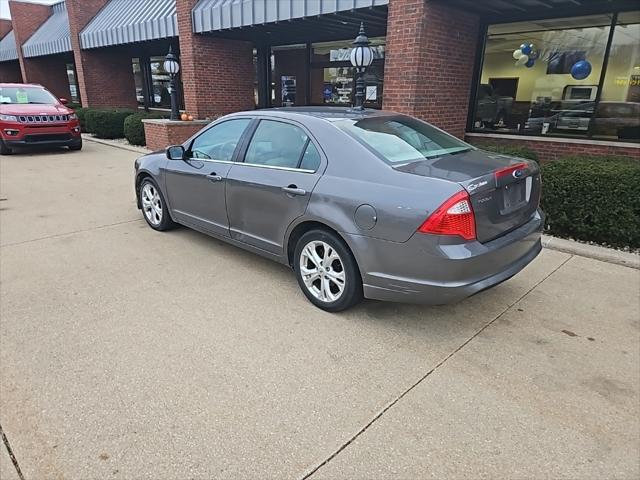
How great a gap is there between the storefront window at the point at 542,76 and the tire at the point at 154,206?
632cm

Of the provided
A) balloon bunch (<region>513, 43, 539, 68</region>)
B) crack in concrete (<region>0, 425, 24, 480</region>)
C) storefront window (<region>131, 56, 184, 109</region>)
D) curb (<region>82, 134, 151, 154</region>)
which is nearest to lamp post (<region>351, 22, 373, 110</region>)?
balloon bunch (<region>513, 43, 539, 68</region>)

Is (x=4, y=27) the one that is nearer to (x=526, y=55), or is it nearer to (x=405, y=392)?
(x=526, y=55)

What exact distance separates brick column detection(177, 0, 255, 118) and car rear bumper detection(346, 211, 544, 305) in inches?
388

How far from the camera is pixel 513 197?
10.9 feet

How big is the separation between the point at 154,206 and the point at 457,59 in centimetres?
572

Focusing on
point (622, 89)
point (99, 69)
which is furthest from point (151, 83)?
point (622, 89)

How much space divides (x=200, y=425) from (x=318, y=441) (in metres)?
0.64

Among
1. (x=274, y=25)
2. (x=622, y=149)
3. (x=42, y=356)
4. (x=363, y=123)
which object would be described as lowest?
(x=42, y=356)

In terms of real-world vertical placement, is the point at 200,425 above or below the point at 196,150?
below

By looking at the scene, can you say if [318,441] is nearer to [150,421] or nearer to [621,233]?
[150,421]

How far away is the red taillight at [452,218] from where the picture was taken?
288 cm

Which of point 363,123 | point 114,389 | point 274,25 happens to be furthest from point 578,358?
point 274,25

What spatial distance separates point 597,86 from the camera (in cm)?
767

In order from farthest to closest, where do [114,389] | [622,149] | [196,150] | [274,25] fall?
[274,25]
[622,149]
[196,150]
[114,389]
